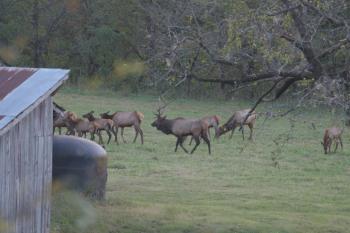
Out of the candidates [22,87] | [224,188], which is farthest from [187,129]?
[22,87]

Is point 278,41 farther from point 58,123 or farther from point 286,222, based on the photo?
point 58,123

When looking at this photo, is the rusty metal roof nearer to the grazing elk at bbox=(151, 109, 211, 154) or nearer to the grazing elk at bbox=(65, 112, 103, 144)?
the grazing elk at bbox=(151, 109, 211, 154)

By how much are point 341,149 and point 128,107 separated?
14.6 metres

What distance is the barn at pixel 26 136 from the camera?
958 cm

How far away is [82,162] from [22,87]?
3.70 metres

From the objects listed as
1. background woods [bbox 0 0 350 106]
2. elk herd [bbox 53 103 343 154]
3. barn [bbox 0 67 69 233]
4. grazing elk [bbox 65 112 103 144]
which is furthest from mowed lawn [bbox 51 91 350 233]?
grazing elk [bbox 65 112 103 144]

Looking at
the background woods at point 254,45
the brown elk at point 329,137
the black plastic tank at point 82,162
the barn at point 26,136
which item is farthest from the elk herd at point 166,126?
the background woods at point 254,45

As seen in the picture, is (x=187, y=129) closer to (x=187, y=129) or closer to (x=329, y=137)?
(x=187, y=129)

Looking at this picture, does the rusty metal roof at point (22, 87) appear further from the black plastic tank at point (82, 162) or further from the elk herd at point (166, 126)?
the elk herd at point (166, 126)

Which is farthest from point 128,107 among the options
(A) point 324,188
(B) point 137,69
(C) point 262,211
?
(B) point 137,69

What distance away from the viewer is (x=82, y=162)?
543 inches

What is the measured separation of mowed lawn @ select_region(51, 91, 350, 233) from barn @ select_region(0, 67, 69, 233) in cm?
59

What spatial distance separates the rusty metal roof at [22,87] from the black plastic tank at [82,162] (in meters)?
2.95

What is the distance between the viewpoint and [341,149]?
993 inches
